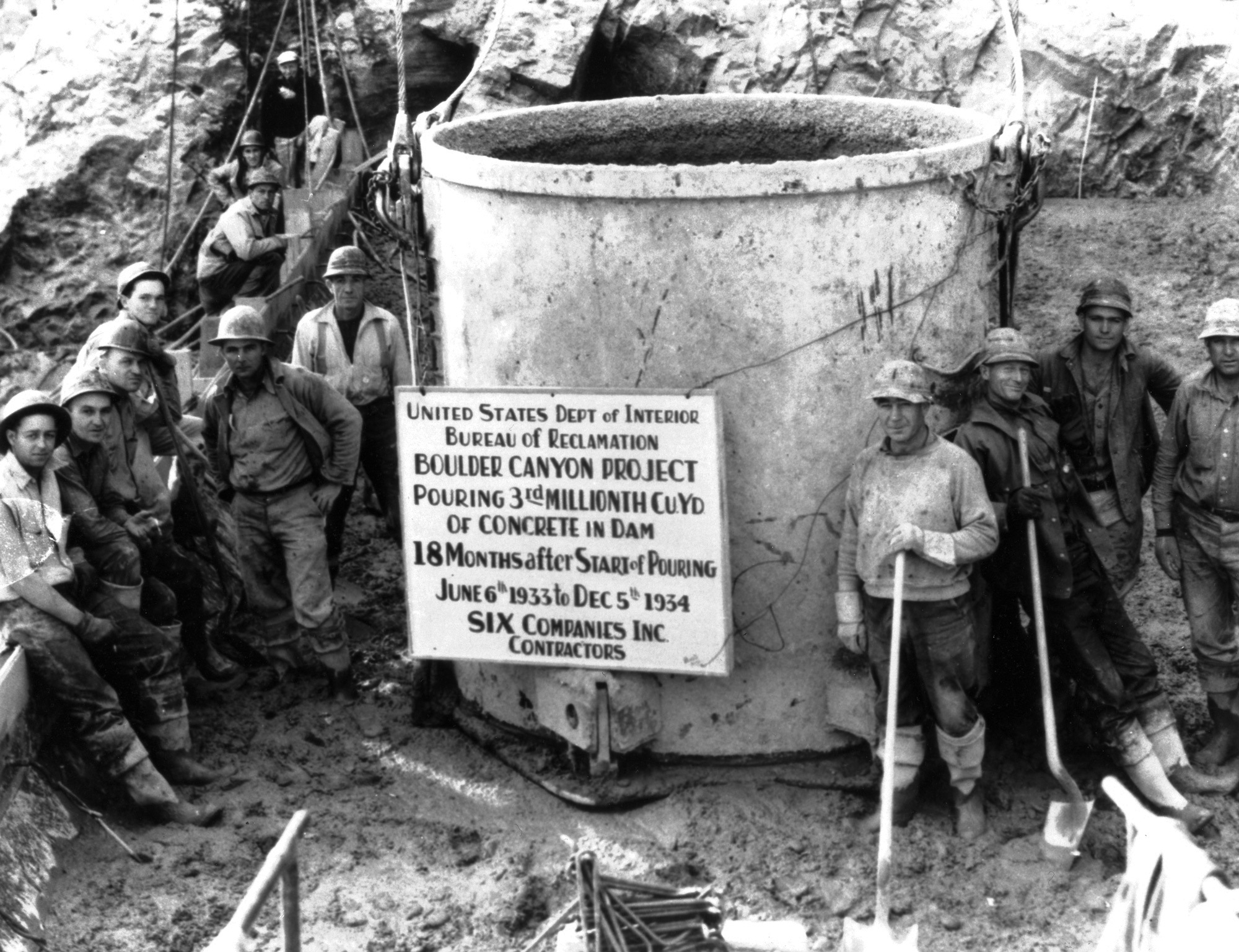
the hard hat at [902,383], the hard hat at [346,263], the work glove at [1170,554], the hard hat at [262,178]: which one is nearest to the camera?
the hard hat at [902,383]

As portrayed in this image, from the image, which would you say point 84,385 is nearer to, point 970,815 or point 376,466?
point 376,466

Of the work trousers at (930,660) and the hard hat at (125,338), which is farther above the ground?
the hard hat at (125,338)

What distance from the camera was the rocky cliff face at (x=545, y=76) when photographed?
38.5 feet

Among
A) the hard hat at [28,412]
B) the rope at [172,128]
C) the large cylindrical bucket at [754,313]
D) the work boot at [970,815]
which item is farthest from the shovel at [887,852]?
the rope at [172,128]

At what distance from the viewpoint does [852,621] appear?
6.32 m

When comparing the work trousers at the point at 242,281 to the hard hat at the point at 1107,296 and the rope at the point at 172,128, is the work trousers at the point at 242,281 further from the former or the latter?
the hard hat at the point at 1107,296

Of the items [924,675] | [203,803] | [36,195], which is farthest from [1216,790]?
[36,195]

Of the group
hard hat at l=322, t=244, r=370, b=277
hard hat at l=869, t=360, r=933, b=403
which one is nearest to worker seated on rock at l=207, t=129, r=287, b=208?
hard hat at l=322, t=244, r=370, b=277

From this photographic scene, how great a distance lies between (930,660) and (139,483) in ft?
11.2

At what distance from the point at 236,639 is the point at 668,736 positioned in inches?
98.0

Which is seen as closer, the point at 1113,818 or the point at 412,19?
the point at 1113,818

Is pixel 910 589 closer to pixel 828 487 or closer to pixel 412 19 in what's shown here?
pixel 828 487

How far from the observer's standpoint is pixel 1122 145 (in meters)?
12.0

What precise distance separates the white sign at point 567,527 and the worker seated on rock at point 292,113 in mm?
6581
